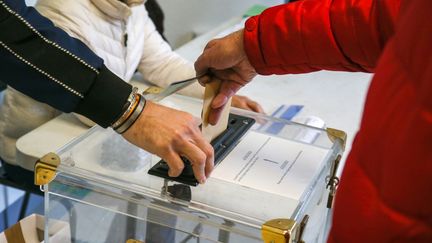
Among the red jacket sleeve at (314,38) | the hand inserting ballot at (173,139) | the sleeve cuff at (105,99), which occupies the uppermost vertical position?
the red jacket sleeve at (314,38)

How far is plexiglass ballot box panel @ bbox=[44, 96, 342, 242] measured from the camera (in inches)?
31.8

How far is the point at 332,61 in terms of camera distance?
3.27 feet

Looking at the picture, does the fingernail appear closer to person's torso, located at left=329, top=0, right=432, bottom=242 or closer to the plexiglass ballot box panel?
the plexiglass ballot box panel

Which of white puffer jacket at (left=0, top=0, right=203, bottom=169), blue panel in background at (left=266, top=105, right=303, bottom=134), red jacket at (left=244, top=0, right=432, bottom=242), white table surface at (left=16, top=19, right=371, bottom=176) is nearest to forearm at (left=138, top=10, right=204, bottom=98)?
white puffer jacket at (left=0, top=0, right=203, bottom=169)

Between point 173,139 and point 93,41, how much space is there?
2.11 feet

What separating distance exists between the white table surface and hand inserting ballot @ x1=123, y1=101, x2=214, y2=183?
1.50ft

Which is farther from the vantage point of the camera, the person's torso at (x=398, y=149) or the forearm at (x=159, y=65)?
the forearm at (x=159, y=65)

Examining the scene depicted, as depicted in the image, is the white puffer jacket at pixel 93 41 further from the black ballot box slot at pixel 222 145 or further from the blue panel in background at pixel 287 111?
the black ballot box slot at pixel 222 145

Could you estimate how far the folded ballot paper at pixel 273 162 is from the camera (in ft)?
2.90

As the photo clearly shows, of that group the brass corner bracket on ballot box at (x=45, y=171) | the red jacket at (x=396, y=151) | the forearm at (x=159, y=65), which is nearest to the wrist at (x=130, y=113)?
the brass corner bracket on ballot box at (x=45, y=171)

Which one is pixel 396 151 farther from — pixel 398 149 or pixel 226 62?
pixel 226 62

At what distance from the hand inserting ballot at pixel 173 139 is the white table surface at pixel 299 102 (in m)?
0.46

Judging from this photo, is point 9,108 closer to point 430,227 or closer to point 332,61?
point 332,61

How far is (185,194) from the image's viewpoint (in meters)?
0.83
